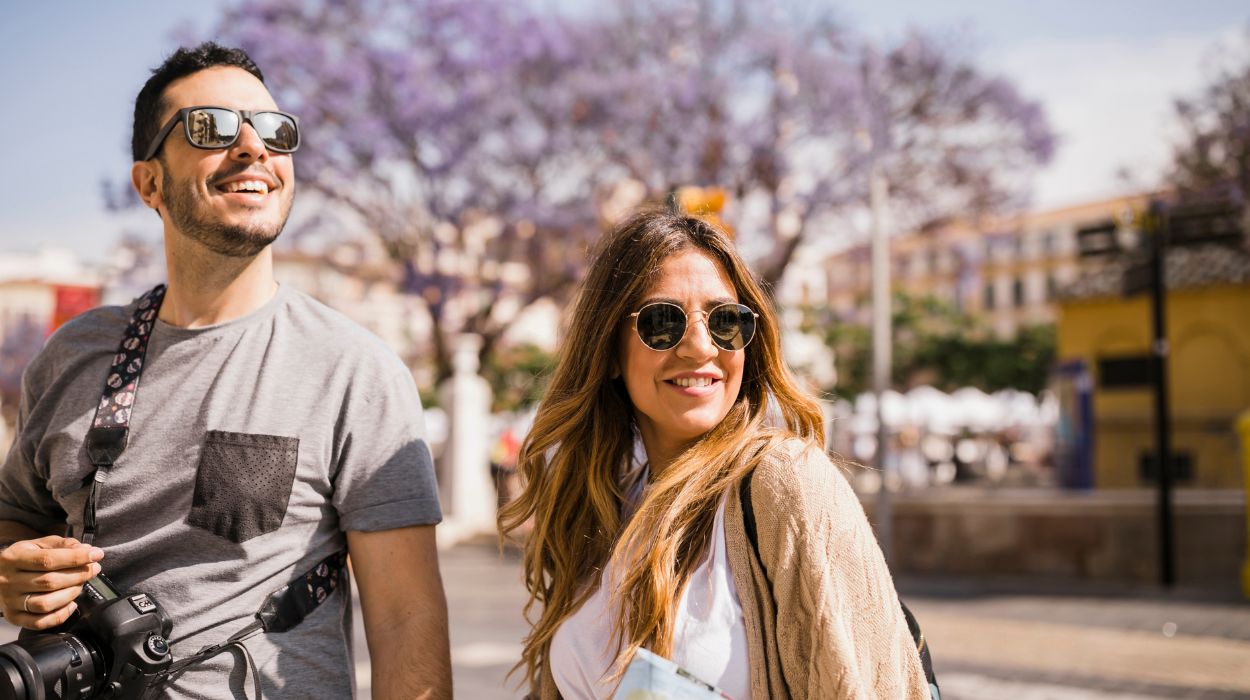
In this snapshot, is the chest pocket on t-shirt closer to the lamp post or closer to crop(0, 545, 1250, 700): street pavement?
crop(0, 545, 1250, 700): street pavement

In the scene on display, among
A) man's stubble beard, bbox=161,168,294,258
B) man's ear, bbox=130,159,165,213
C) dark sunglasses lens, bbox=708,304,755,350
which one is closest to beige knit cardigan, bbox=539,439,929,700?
dark sunglasses lens, bbox=708,304,755,350

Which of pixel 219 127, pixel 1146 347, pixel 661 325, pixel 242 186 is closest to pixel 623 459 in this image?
pixel 661 325

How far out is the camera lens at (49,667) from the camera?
1.83m

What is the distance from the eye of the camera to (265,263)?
91.7 inches

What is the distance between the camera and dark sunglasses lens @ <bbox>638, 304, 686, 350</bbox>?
226 cm

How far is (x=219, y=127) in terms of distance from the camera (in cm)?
224

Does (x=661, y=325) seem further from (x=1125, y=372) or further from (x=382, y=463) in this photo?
(x=1125, y=372)

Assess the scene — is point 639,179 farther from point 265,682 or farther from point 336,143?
point 265,682

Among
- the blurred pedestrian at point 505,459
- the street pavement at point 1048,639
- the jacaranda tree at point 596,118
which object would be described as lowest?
the street pavement at point 1048,639

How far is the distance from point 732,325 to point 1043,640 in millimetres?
8115

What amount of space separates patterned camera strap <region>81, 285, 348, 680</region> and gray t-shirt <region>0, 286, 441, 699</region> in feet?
0.06

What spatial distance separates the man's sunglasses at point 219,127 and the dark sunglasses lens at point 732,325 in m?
0.96

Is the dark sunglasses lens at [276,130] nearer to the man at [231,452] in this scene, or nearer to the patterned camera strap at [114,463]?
the man at [231,452]

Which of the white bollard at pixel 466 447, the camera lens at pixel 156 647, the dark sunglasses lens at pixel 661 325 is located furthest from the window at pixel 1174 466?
the camera lens at pixel 156 647
